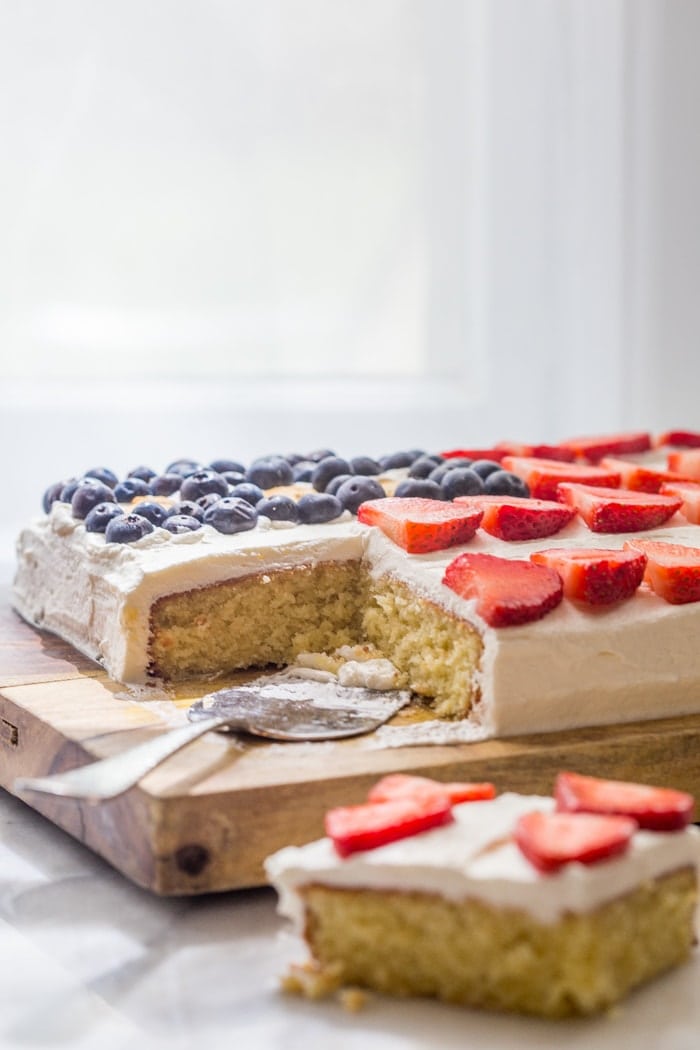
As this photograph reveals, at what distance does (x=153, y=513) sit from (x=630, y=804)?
126 centimetres

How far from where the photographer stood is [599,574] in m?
2.25

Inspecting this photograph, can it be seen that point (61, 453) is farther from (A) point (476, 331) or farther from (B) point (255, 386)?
(A) point (476, 331)

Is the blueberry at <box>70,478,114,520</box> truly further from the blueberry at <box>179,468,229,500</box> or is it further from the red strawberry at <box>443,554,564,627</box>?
the red strawberry at <box>443,554,564,627</box>

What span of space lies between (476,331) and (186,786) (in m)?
3.50

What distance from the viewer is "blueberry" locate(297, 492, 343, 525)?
8.86 feet

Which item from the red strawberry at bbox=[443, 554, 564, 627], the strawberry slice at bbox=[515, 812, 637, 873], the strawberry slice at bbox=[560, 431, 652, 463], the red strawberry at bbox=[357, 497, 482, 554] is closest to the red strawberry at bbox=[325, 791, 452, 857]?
the strawberry slice at bbox=[515, 812, 637, 873]

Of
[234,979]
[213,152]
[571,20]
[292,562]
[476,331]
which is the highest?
[571,20]

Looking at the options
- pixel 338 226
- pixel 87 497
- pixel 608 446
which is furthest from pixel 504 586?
pixel 338 226

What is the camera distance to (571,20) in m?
5.08

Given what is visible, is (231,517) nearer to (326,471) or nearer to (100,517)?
(100,517)

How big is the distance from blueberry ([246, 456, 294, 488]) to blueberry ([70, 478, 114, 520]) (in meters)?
0.32

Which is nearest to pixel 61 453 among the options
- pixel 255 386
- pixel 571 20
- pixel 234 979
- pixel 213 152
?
pixel 255 386

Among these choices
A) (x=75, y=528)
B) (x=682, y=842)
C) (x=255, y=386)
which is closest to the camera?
(x=682, y=842)

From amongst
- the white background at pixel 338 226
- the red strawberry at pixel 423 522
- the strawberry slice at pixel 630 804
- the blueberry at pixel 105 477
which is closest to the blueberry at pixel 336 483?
the red strawberry at pixel 423 522
